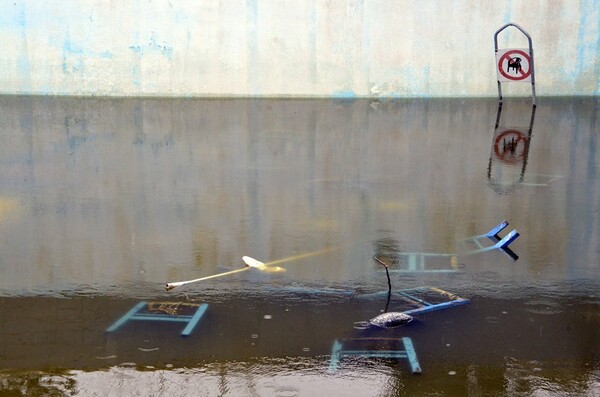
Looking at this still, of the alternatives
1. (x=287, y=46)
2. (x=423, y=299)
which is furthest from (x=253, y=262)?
(x=287, y=46)

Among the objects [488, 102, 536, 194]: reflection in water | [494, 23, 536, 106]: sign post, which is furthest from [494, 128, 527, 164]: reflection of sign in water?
[494, 23, 536, 106]: sign post

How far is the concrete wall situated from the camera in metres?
15.3

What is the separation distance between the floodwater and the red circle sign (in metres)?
4.72

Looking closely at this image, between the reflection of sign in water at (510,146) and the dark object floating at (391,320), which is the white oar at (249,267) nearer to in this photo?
the dark object floating at (391,320)

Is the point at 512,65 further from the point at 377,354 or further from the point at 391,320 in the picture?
the point at 377,354

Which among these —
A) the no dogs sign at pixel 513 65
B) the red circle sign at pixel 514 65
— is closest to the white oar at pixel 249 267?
the no dogs sign at pixel 513 65

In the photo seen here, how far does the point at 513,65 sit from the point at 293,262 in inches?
430

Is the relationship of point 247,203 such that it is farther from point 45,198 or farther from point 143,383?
point 143,383

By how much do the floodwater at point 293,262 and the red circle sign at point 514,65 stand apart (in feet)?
15.5

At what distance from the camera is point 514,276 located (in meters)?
4.61

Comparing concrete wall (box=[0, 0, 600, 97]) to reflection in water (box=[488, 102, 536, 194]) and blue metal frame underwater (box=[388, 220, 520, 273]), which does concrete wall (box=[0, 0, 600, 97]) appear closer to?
reflection in water (box=[488, 102, 536, 194])

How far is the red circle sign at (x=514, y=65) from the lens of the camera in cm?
1438

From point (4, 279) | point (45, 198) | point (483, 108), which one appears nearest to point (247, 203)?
point (45, 198)

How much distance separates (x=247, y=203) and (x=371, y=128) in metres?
5.20
